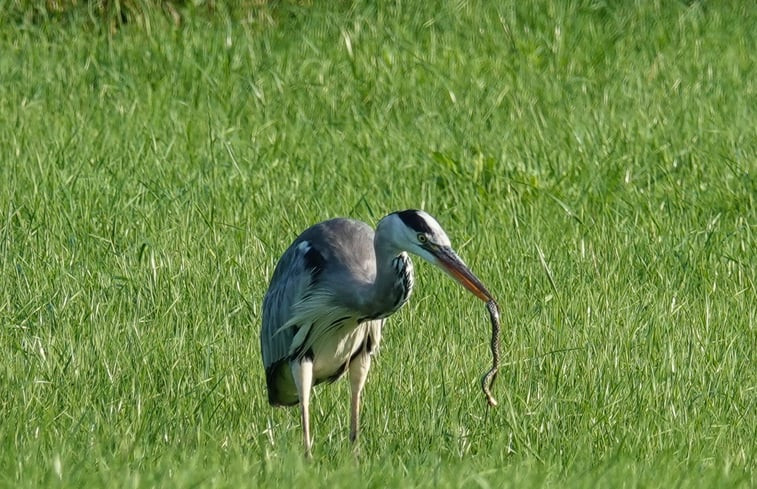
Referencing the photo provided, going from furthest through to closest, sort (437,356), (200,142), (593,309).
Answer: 1. (200,142)
2. (593,309)
3. (437,356)

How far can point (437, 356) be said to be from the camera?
18.8ft

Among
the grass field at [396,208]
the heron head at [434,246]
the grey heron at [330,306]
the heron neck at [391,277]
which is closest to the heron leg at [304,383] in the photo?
the grey heron at [330,306]

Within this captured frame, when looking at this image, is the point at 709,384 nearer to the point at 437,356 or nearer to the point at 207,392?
the point at 437,356

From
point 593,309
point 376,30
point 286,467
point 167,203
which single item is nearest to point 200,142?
point 167,203

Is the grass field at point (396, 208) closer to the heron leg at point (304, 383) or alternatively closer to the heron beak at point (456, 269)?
the heron leg at point (304, 383)

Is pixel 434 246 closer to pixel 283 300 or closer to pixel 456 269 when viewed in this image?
pixel 456 269

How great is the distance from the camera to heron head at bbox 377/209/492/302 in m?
4.54

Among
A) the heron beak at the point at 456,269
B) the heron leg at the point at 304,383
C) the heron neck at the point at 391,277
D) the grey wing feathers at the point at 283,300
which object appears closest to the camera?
the heron beak at the point at 456,269

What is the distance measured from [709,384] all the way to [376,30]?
18.7 feet

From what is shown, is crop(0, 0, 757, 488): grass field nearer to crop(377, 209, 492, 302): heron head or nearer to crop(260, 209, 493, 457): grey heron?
crop(260, 209, 493, 457): grey heron

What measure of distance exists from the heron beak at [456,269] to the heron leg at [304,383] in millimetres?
883

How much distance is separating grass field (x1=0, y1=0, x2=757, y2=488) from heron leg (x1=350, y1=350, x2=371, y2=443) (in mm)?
76

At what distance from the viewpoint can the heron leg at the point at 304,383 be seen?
5082mm

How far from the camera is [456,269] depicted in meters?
4.56
